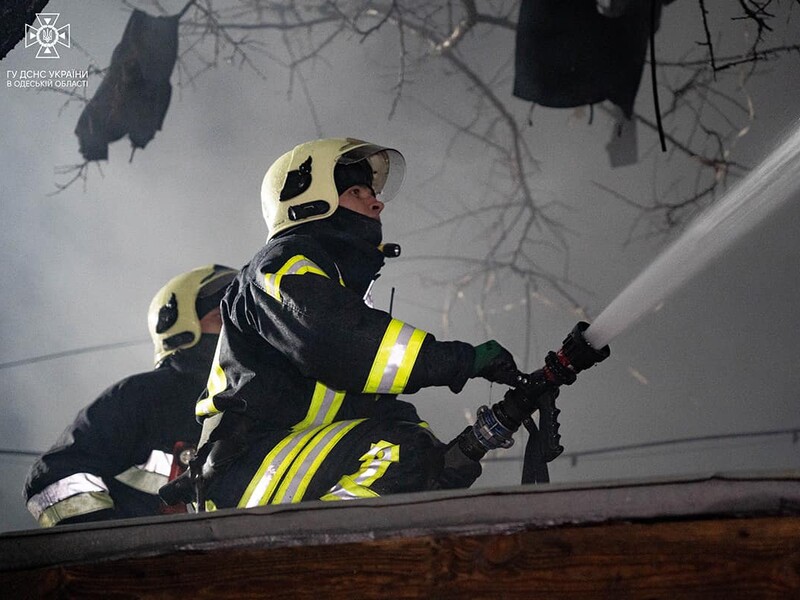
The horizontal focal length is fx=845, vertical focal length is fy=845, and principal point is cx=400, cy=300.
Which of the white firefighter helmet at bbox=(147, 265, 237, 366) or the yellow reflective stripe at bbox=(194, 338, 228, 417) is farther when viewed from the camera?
the white firefighter helmet at bbox=(147, 265, 237, 366)

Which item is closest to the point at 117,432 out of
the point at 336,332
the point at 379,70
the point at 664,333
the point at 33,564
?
the point at 336,332

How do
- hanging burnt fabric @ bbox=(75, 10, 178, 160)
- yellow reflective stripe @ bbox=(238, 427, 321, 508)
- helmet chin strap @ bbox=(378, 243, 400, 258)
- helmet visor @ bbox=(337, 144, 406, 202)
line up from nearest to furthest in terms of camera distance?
1. yellow reflective stripe @ bbox=(238, 427, 321, 508)
2. helmet chin strap @ bbox=(378, 243, 400, 258)
3. helmet visor @ bbox=(337, 144, 406, 202)
4. hanging burnt fabric @ bbox=(75, 10, 178, 160)

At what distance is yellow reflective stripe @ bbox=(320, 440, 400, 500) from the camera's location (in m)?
2.44

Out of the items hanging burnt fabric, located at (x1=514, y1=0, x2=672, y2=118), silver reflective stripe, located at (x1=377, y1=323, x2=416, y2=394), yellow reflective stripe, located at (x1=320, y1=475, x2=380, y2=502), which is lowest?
yellow reflective stripe, located at (x1=320, y1=475, x2=380, y2=502)

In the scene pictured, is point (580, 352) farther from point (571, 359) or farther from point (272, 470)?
point (272, 470)

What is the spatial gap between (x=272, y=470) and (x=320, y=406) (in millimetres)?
255

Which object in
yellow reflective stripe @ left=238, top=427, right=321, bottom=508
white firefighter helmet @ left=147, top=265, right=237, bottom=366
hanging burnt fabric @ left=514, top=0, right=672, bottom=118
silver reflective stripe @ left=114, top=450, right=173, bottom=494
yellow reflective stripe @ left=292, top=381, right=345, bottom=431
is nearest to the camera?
yellow reflective stripe @ left=238, top=427, right=321, bottom=508

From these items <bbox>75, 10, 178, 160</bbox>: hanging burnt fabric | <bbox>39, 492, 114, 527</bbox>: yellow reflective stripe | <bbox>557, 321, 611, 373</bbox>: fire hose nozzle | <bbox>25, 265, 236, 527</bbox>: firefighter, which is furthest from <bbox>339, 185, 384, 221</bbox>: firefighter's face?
<bbox>39, 492, 114, 527</bbox>: yellow reflective stripe

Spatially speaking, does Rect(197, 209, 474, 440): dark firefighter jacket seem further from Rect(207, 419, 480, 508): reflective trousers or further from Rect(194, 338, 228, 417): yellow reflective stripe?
Rect(207, 419, 480, 508): reflective trousers

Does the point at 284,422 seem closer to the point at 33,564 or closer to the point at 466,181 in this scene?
the point at 33,564

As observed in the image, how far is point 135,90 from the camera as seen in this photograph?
3.94 meters

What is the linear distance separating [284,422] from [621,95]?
1.98 meters

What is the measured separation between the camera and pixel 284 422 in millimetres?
2594

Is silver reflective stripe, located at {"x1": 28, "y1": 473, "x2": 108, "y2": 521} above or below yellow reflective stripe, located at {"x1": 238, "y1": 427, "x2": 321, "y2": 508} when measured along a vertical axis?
below
